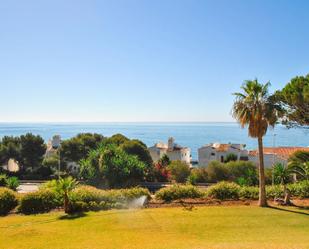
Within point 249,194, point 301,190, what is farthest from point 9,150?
point 301,190

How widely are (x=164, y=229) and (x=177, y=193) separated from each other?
8.01 m

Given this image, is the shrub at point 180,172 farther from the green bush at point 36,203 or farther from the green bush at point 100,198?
the green bush at point 36,203

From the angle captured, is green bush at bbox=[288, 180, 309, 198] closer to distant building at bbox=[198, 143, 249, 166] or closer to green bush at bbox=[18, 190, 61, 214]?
green bush at bbox=[18, 190, 61, 214]

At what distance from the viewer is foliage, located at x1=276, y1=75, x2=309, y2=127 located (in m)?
21.0

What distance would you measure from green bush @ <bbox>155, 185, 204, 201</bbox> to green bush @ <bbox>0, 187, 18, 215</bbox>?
9582mm

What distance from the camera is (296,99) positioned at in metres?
21.2

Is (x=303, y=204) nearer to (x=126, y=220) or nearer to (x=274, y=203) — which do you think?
(x=274, y=203)

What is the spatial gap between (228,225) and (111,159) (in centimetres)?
2128

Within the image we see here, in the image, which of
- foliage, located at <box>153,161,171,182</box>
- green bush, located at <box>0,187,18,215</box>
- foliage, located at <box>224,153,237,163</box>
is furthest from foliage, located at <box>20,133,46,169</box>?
green bush, located at <box>0,187,18,215</box>

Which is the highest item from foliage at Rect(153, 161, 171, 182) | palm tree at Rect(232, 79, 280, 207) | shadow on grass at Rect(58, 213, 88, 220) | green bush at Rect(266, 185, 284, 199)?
palm tree at Rect(232, 79, 280, 207)

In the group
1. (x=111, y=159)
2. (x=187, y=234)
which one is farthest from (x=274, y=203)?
(x=111, y=159)

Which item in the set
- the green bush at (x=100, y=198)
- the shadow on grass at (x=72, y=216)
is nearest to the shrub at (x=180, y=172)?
the green bush at (x=100, y=198)

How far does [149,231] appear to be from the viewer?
14.7 m

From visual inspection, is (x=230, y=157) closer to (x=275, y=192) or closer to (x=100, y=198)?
(x=275, y=192)
